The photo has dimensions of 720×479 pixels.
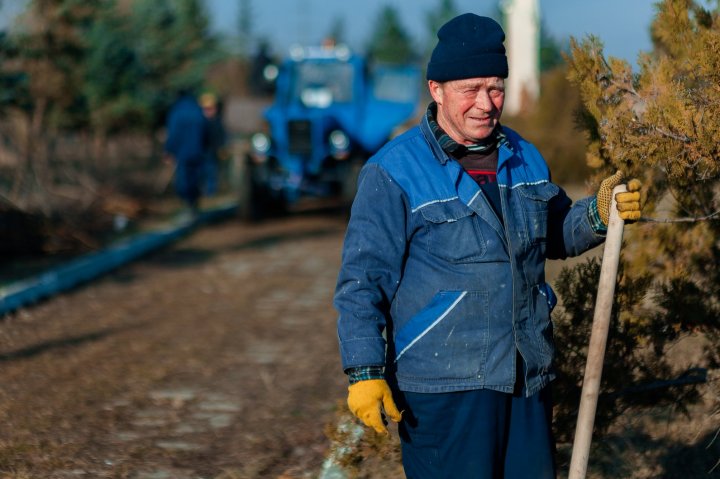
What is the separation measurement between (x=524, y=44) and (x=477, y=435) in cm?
1771

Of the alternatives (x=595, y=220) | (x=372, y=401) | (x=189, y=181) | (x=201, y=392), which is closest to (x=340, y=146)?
(x=189, y=181)

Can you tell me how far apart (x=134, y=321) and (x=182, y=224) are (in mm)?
6244

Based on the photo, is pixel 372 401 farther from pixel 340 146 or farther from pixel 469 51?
pixel 340 146

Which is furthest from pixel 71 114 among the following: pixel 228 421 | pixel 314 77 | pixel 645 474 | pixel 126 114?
pixel 645 474

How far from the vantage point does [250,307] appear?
9.51 metres

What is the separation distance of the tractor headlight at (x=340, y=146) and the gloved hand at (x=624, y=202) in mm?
12036

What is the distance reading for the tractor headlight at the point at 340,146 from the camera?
1530cm

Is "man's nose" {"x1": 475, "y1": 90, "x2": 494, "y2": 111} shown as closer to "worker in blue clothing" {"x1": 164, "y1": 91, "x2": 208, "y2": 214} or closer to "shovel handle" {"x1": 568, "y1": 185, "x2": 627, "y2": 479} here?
"shovel handle" {"x1": 568, "y1": 185, "x2": 627, "y2": 479}

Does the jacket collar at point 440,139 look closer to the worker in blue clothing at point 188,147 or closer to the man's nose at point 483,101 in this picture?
the man's nose at point 483,101

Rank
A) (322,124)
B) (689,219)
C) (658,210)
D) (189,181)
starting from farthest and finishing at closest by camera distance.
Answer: (189,181), (322,124), (658,210), (689,219)

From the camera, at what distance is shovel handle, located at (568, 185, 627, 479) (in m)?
3.17

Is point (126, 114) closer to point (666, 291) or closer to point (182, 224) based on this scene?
point (182, 224)

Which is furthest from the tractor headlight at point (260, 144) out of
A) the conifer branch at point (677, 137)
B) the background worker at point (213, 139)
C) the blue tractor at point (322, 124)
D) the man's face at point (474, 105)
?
the man's face at point (474, 105)

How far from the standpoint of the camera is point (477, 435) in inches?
120
